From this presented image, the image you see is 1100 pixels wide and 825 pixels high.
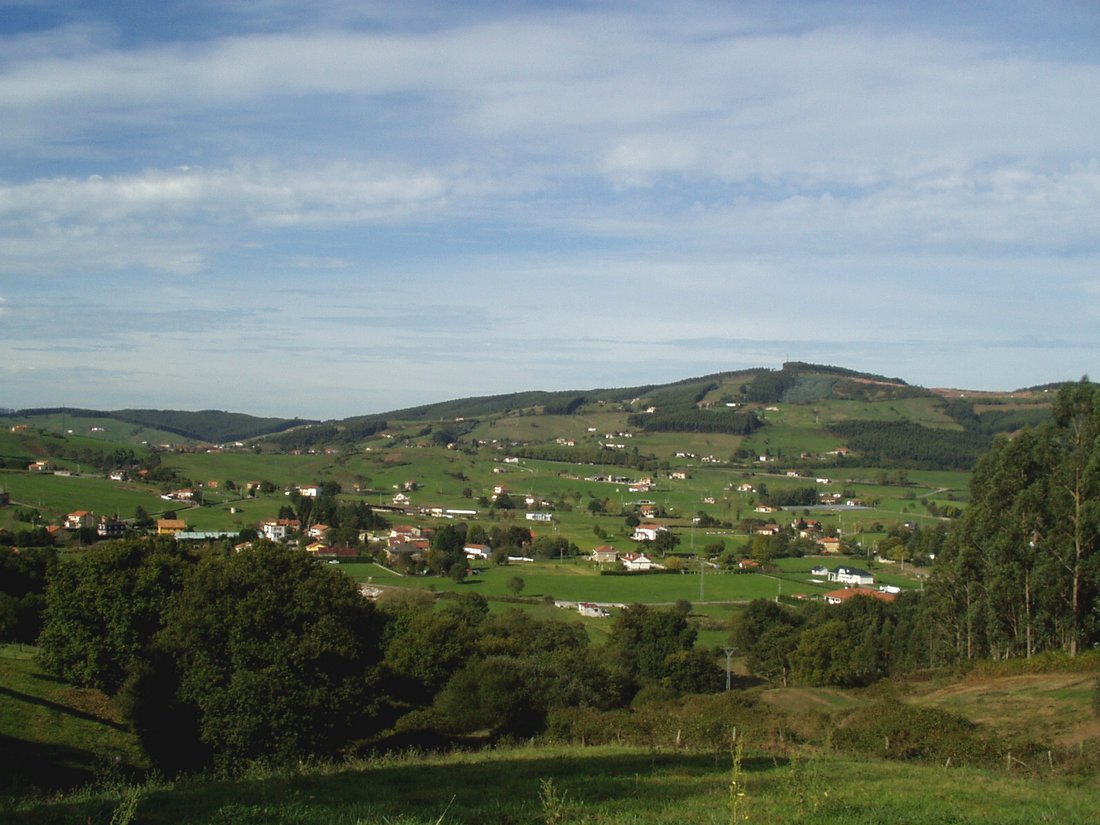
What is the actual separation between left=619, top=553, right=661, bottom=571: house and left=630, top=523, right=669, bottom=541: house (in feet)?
21.7

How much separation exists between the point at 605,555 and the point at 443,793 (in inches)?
2478

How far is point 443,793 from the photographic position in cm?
955

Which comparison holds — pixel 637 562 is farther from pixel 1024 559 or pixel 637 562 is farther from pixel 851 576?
pixel 1024 559

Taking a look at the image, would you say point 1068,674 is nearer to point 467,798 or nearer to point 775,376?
point 467,798

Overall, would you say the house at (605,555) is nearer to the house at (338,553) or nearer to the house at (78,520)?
the house at (338,553)

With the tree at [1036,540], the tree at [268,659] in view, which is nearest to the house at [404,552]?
the tree at [1036,540]

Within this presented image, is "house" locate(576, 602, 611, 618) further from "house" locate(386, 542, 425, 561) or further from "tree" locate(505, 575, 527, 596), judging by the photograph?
"house" locate(386, 542, 425, 561)

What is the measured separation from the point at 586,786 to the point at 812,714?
12.2 m

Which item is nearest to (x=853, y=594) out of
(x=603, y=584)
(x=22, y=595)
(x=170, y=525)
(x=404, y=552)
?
(x=603, y=584)

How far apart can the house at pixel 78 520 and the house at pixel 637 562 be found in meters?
39.4

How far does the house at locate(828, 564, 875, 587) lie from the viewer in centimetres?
6400

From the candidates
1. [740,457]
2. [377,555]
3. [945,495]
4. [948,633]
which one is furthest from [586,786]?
[740,457]

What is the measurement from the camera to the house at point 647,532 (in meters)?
80.6

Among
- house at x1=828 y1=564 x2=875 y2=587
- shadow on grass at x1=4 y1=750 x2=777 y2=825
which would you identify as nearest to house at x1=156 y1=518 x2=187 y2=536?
house at x1=828 y1=564 x2=875 y2=587
